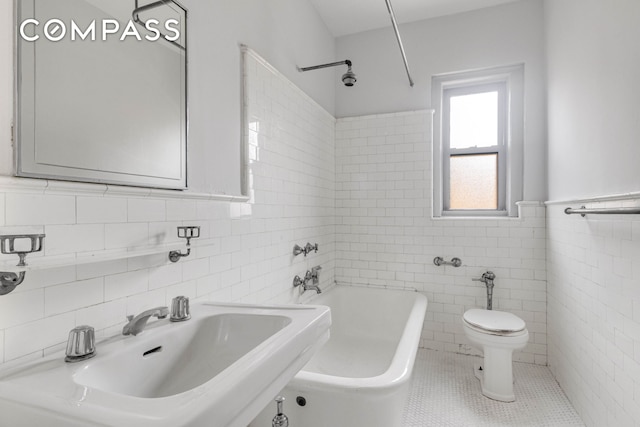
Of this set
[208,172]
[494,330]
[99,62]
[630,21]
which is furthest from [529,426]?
[99,62]

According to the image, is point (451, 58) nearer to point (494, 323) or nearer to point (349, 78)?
point (349, 78)

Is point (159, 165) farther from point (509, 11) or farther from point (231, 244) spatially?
point (509, 11)

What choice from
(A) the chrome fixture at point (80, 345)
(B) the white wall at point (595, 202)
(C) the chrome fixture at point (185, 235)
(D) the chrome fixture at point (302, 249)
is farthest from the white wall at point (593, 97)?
(A) the chrome fixture at point (80, 345)

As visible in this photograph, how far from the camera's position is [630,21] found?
1.44 meters

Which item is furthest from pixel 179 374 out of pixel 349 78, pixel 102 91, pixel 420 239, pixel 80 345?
pixel 420 239

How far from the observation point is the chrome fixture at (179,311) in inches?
48.4

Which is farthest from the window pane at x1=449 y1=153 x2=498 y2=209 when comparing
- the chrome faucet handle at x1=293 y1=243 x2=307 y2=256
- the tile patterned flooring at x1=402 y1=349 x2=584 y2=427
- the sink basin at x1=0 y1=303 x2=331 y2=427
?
the sink basin at x1=0 y1=303 x2=331 y2=427

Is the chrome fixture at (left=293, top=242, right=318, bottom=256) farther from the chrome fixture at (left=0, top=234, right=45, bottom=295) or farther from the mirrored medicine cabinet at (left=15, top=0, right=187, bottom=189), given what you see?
the chrome fixture at (left=0, top=234, right=45, bottom=295)

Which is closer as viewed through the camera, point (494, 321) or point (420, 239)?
point (494, 321)

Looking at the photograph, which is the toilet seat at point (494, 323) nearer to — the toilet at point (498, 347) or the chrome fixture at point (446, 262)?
the toilet at point (498, 347)

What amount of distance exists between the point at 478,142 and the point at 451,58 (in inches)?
30.3

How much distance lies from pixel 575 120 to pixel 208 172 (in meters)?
2.18

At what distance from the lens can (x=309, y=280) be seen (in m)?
2.55

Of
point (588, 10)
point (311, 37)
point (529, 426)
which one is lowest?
point (529, 426)
